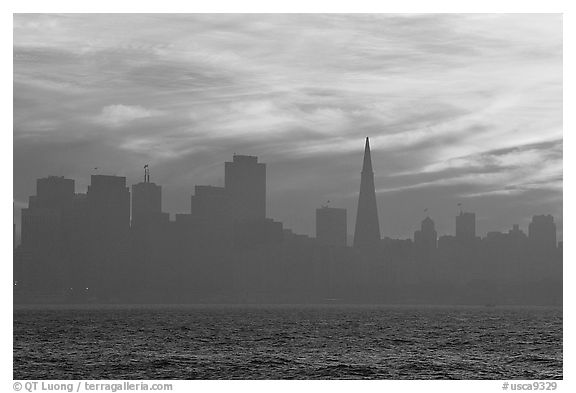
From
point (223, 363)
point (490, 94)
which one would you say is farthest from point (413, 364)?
point (490, 94)

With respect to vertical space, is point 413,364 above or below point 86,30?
below

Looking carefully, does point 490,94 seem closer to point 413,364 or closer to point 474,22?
point 474,22

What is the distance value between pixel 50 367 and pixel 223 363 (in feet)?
48.3

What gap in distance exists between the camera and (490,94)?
144250 millimetres

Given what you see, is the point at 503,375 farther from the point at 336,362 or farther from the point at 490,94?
the point at 490,94

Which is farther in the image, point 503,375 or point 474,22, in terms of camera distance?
point 474,22
